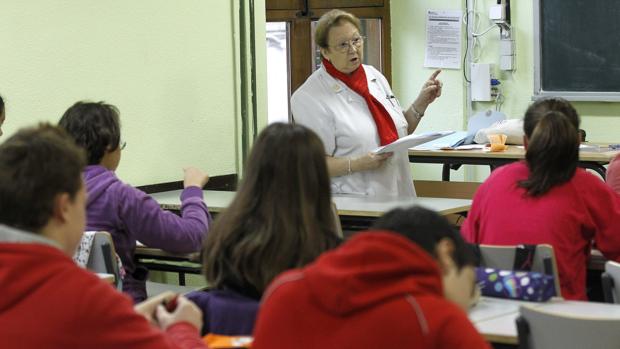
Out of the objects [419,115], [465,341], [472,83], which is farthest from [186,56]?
[465,341]

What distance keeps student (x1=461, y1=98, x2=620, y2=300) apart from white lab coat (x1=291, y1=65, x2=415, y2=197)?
4.58 ft

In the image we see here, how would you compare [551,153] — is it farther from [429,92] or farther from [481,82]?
[481,82]

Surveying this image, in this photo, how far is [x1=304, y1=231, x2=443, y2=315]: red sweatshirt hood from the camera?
153 centimetres

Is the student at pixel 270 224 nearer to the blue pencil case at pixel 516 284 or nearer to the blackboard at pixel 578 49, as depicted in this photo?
the blue pencil case at pixel 516 284

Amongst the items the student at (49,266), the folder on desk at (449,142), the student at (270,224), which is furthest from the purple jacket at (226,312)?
the folder on desk at (449,142)

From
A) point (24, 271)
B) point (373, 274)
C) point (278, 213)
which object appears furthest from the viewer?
point (278, 213)

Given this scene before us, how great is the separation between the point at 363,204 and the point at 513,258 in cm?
146

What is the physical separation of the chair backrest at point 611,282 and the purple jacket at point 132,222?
145 cm

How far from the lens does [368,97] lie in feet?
15.7

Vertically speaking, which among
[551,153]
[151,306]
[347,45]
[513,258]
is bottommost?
[513,258]

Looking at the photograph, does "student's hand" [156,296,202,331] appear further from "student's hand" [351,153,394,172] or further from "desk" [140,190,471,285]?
"student's hand" [351,153,394,172]

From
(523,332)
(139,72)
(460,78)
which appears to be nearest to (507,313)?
(523,332)

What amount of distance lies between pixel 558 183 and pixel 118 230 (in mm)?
1548

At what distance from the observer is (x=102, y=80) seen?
4.77 m
